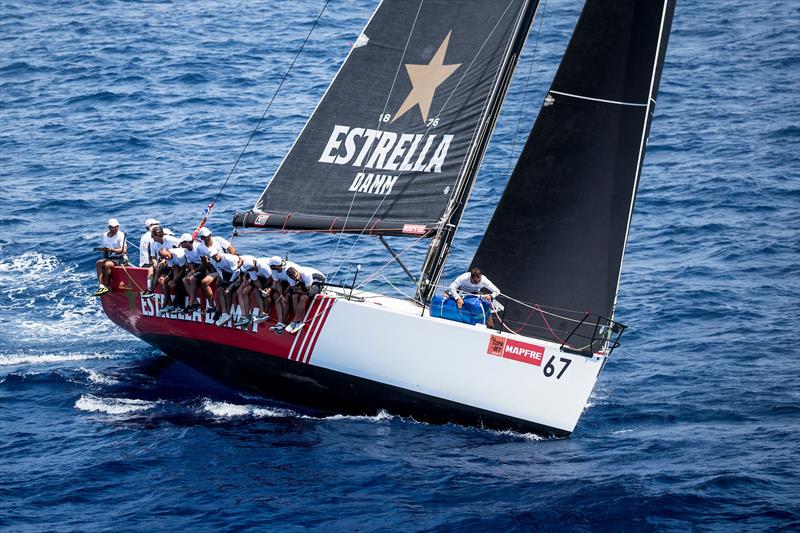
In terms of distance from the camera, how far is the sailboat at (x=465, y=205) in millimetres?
18016

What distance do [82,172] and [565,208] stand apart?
16742mm

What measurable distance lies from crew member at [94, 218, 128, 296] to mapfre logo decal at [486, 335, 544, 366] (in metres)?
7.81

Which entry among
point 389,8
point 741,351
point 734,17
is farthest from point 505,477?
point 734,17

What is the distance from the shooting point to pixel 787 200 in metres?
27.7

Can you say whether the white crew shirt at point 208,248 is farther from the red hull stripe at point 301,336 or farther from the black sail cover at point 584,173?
the black sail cover at point 584,173

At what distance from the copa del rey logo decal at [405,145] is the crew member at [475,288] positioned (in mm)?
1996

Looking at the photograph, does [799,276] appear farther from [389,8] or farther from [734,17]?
[734,17]

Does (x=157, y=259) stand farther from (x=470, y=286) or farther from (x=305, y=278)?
(x=470, y=286)

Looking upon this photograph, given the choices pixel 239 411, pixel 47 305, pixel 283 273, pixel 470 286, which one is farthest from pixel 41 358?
pixel 470 286

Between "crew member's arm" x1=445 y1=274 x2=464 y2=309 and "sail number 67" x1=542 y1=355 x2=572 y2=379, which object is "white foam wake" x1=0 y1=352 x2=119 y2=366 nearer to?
"crew member's arm" x1=445 y1=274 x2=464 y2=309

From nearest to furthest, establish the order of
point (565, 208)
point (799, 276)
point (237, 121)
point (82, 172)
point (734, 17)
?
point (565, 208), point (799, 276), point (82, 172), point (237, 121), point (734, 17)

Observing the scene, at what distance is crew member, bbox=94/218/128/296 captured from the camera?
20.8 metres

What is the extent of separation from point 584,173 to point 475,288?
107 inches

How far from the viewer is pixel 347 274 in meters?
24.5
